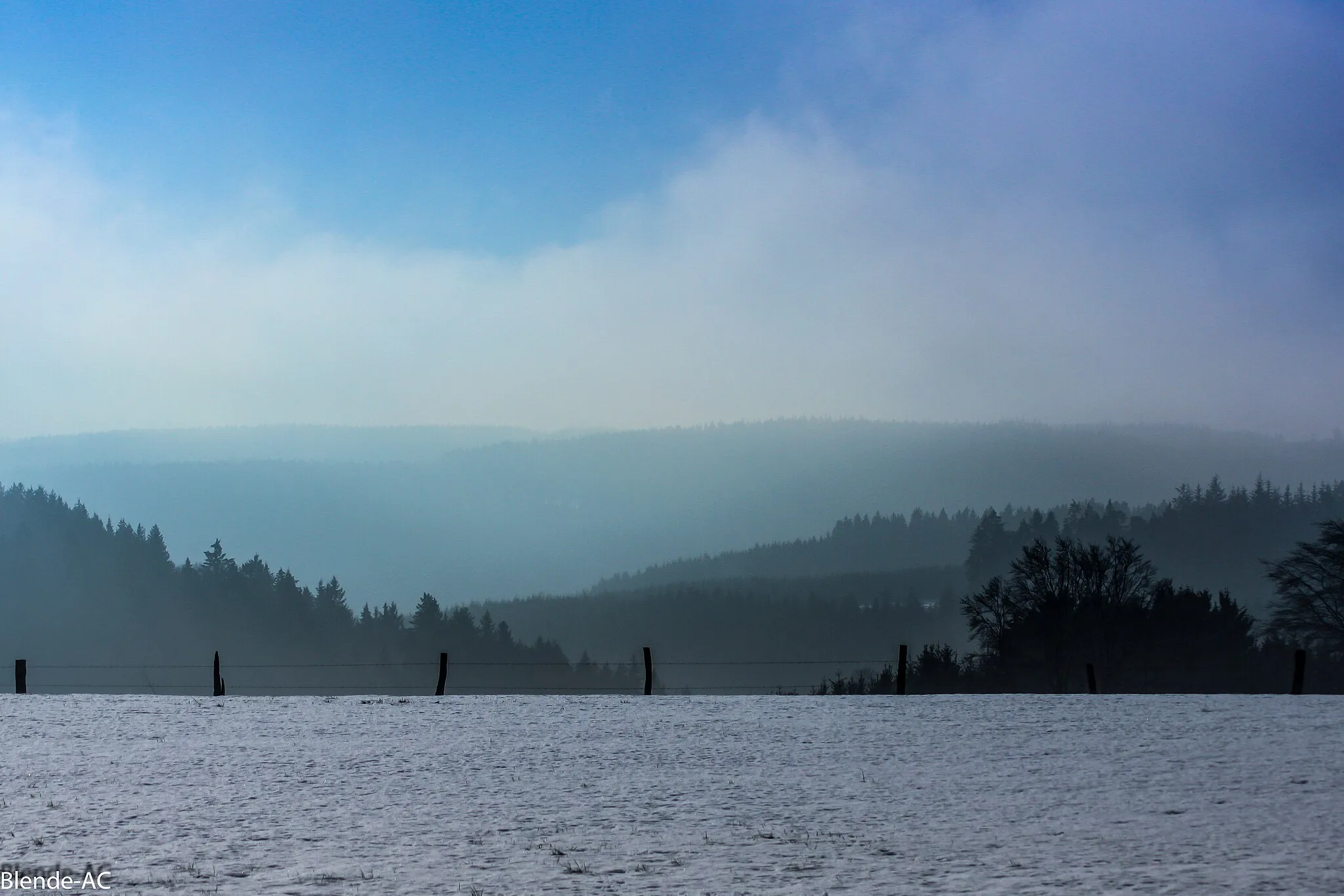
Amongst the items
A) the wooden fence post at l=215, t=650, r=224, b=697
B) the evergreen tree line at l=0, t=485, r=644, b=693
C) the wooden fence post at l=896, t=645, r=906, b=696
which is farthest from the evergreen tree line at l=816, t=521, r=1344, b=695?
the evergreen tree line at l=0, t=485, r=644, b=693

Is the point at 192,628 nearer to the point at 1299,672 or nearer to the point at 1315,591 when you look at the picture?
the point at 1315,591

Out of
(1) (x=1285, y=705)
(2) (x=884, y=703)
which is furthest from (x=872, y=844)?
(1) (x=1285, y=705)

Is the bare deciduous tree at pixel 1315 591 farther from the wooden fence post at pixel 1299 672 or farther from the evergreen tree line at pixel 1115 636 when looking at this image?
the wooden fence post at pixel 1299 672

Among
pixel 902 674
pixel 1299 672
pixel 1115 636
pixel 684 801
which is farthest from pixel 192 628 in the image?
pixel 684 801

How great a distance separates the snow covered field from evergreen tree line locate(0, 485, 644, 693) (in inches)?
4891

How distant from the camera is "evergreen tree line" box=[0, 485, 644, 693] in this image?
Answer: 15462 centimetres

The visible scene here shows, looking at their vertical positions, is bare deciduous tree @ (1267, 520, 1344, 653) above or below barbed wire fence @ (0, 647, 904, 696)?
above

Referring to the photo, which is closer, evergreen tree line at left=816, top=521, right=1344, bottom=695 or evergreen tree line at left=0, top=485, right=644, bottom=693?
evergreen tree line at left=816, top=521, right=1344, bottom=695

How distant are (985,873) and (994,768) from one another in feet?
29.5

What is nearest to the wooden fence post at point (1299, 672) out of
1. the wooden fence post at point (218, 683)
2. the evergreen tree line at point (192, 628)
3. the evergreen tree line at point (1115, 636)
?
the evergreen tree line at point (1115, 636)

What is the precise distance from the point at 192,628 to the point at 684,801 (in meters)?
161

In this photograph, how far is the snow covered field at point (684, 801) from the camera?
13.9 metres

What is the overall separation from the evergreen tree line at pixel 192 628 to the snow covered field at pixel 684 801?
408ft

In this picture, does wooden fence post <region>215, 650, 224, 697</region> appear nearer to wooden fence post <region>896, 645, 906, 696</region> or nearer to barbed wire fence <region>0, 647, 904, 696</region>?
wooden fence post <region>896, 645, 906, 696</region>
